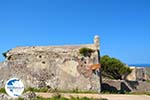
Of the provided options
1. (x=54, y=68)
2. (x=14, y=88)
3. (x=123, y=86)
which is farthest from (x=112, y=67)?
(x=14, y=88)

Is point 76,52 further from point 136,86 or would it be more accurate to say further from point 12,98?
point 12,98

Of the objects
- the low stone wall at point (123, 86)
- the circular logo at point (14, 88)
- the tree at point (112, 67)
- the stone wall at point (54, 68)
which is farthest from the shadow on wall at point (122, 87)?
the circular logo at point (14, 88)

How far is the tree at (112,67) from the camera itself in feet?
130

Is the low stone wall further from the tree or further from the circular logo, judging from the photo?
the circular logo

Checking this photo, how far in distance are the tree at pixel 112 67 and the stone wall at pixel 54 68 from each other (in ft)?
38.6

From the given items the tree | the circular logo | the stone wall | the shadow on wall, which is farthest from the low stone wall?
the circular logo

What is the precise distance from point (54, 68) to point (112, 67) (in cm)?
1334

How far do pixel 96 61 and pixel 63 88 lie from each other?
10.4ft

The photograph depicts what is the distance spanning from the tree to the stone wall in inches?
463

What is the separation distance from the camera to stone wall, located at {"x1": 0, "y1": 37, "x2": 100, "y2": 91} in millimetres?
27203

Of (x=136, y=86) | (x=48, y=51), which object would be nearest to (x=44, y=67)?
(x=48, y=51)

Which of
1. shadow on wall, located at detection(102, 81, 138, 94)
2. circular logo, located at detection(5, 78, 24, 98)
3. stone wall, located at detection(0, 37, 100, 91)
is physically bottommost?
circular logo, located at detection(5, 78, 24, 98)

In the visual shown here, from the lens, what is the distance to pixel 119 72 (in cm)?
4025

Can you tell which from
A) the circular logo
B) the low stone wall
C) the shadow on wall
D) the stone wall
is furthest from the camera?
the low stone wall
